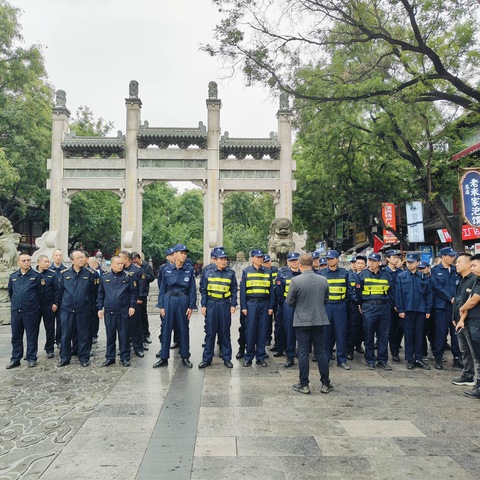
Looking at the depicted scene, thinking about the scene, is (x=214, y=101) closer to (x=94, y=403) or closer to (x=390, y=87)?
(x=390, y=87)

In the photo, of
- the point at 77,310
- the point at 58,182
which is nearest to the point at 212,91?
the point at 58,182

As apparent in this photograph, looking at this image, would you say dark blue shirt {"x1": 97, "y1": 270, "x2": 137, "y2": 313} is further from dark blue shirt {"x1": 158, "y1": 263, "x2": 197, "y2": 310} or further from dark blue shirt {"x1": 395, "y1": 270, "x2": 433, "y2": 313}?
dark blue shirt {"x1": 395, "y1": 270, "x2": 433, "y2": 313}

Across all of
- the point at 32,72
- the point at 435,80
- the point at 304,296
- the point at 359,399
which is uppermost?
the point at 32,72

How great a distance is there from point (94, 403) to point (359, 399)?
10.2 feet

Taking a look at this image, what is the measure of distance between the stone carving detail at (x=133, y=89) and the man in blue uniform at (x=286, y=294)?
18.8 meters

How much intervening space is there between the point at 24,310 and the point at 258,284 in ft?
12.5

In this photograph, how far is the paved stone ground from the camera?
3.23 metres

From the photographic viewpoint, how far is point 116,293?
669 cm

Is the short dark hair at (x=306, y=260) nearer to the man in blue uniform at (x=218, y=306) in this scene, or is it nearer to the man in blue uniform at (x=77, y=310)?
the man in blue uniform at (x=218, y=306)

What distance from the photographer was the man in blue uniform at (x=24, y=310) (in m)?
6.63

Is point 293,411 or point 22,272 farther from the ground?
point 22,272

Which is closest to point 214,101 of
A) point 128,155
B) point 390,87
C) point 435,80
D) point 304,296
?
point 128,155

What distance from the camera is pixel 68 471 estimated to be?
124 inches

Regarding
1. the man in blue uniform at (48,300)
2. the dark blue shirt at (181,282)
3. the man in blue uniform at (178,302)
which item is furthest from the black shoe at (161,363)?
the man in blue uniform at (48,300)
